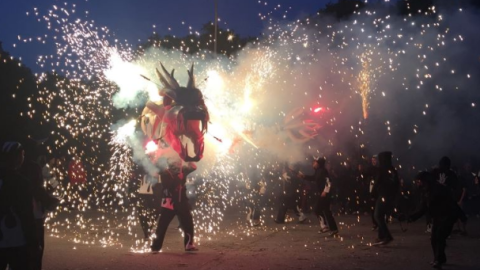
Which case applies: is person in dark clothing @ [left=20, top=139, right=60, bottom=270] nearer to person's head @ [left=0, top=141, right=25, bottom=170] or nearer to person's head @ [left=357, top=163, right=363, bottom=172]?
person's head @ [left=0, top=141, right=25, bottom=170]

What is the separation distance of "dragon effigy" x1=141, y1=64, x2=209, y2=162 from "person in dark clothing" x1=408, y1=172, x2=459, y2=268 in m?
4.14

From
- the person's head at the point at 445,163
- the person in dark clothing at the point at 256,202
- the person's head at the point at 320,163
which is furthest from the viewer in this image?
the person in dark clothing at the point at 256,202

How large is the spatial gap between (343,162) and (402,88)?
12.9 feet

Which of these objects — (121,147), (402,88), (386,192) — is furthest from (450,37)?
(121,147)

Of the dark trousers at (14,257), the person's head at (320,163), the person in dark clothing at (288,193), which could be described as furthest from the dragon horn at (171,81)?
the person in dark clothing at (288,193)

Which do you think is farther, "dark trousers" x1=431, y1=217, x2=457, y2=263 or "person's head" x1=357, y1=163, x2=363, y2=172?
"person's head" x1=357, y1=163, x2=363, y2=172

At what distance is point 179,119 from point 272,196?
7620mm

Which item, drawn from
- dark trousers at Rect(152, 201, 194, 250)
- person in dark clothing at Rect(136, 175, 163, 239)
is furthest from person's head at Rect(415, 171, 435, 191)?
person in dark clothing at Rect(136, 175, 163, 239)

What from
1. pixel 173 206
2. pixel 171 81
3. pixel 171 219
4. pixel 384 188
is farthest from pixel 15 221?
pixel 384 188

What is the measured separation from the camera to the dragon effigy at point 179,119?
11.7 metres

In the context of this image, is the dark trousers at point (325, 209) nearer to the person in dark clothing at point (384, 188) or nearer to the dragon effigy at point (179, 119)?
the person in dark clothing at point (384, 188)

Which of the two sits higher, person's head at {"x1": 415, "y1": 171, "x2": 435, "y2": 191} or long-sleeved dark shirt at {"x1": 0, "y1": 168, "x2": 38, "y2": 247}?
person's head at {"x1": 415, "y1": 171, "x2": 435, "y2": 191}

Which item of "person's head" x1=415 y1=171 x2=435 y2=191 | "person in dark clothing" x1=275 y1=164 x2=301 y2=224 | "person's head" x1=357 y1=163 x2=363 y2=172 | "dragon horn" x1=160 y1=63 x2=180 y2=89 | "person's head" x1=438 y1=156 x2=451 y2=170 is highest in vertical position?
"dragon horn" x1=160 y1=63 x2=180 y2=89

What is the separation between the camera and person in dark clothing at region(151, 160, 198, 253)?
444 inches
